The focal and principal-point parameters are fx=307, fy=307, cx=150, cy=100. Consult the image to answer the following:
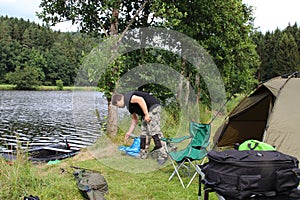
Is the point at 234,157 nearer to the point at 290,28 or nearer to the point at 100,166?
the point at 100,166

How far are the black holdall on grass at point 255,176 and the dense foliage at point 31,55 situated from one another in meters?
32.9

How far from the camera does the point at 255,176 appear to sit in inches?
78.8

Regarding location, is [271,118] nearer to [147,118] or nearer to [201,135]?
[201,135]

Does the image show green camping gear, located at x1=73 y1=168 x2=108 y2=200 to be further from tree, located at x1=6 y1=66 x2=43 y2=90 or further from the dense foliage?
tree, located at x1=6 y1=66 x2=43 y2=90

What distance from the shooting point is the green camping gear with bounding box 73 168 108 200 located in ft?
9.87

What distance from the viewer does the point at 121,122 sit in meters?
6.59

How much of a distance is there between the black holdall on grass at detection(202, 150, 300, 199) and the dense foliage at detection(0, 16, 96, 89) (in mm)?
32937

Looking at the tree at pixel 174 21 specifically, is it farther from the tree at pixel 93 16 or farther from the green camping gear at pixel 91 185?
the green camping gear at pixel 91 185

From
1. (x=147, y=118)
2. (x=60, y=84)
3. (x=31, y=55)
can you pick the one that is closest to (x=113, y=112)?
(x=147, y=118)

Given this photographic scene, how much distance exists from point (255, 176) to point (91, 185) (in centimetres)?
177

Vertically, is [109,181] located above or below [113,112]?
below

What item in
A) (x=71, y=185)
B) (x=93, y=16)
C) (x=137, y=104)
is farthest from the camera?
(x=93, y=16)

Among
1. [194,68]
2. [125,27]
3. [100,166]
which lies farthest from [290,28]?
[100,166]

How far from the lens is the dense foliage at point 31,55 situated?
1578 inches
